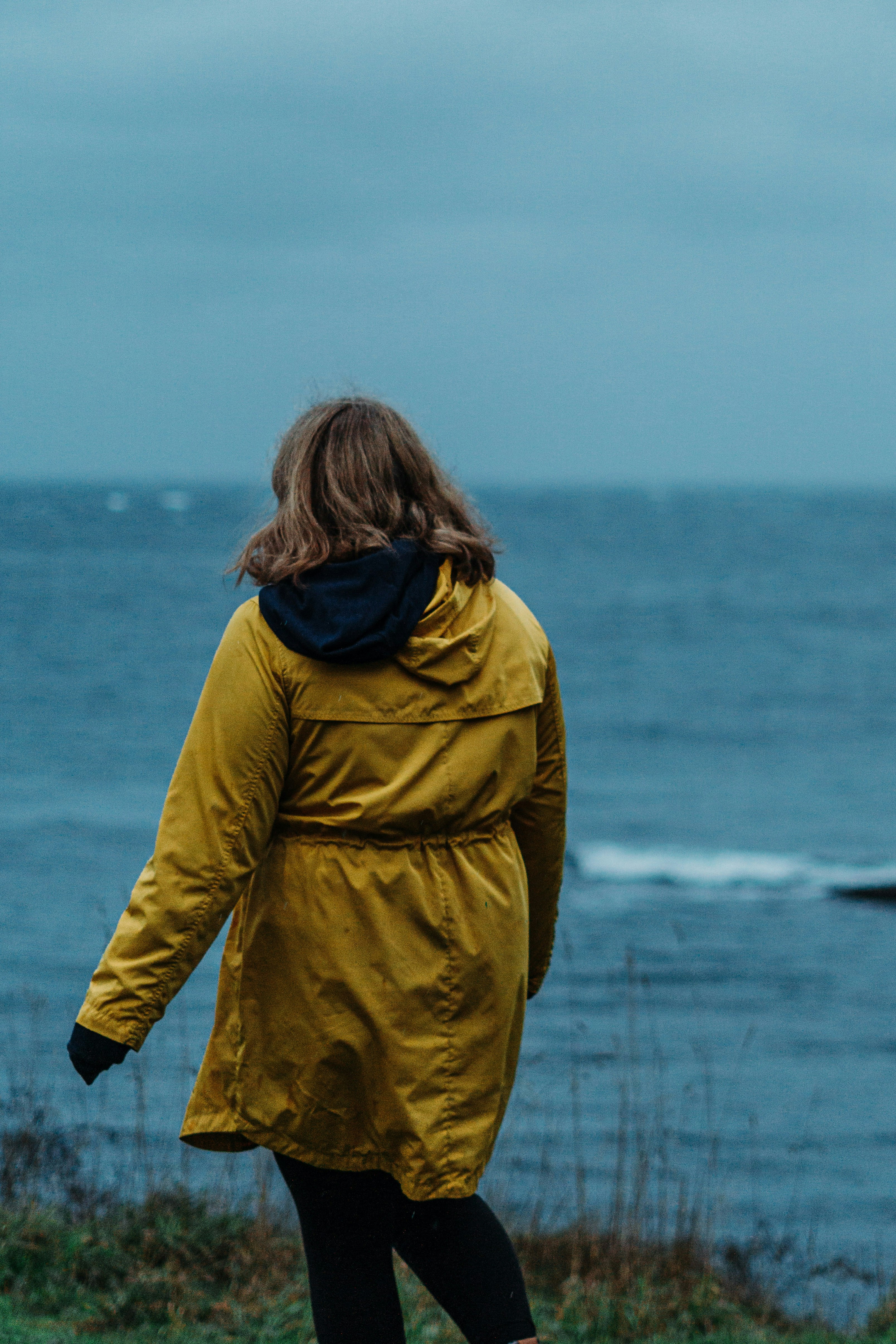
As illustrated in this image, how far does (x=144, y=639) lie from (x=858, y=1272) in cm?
3323

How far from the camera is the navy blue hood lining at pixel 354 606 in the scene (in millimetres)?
2158

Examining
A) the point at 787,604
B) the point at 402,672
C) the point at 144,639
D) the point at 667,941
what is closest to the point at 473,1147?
the point at 402,672

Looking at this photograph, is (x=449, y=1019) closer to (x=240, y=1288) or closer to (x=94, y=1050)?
(x=94, y=1050)

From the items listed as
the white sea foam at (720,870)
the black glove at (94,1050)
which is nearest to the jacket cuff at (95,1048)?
the black glove at (94,1050)

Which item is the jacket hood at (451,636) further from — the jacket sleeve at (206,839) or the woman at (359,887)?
the jacket sleeve at (206,839)

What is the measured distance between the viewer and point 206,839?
2.18 metres

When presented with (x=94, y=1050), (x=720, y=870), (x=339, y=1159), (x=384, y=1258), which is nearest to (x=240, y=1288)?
(x=384, y=1258)

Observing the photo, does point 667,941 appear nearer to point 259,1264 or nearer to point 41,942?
point 41,942

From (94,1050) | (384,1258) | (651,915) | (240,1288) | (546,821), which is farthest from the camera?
(651,915)

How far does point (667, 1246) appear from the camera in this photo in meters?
3.94

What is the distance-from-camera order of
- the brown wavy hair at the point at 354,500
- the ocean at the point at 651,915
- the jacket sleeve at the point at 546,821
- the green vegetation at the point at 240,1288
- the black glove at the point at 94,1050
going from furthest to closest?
the ocean at the point at 651,915 < the green vegetation at the point at 240,1288 < the jacket sleeve at the point at 546,821 < the brown wavy hair at the point at 354,500 < the black glove at the point at 94,1050

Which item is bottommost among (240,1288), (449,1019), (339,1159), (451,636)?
(240,1288)

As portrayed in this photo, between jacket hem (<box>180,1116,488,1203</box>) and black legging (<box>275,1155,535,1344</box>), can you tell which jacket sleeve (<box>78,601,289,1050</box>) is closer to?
jacket hem (<box>180,1116,488,1203</box>)

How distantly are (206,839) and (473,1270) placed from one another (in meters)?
0.83
